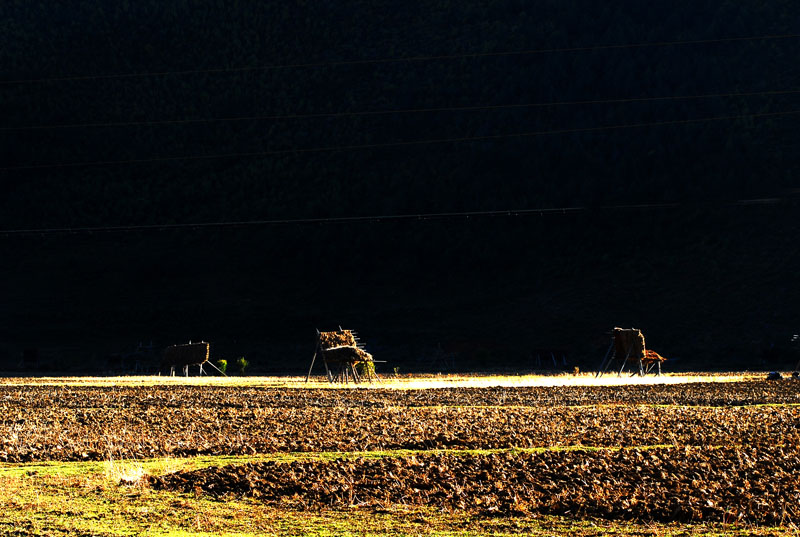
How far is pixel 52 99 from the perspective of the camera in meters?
104

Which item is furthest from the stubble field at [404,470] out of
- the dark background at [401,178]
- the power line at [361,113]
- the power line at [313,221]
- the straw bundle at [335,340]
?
the power line at [361,113]

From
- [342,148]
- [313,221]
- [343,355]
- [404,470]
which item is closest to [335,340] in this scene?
[343,355]

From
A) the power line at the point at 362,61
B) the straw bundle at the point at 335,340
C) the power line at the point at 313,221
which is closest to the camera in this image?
the straw bundle at the point at 335,340

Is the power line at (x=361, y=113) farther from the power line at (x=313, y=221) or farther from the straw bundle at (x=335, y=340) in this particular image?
the straw bundle at (x=335, y=340)

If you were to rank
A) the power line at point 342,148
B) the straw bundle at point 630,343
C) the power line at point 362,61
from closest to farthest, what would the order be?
the straw bundle at point 630,343 → the power line at point 342,148 → the power line at point 362,61

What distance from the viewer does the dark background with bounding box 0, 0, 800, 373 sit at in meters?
75.5

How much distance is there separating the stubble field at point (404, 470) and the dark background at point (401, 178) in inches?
1583

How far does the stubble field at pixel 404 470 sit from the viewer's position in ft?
39.0

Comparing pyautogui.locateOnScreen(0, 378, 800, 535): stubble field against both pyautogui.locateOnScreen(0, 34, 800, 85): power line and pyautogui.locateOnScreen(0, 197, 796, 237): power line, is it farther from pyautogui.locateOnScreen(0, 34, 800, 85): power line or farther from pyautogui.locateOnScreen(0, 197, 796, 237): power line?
pyautogui.locateOnScreen(0, 34, 800, 85): power line

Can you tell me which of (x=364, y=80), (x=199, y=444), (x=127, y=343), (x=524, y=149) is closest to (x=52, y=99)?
(x=364, y=80)

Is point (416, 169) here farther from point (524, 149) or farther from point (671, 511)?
point (671, 511)

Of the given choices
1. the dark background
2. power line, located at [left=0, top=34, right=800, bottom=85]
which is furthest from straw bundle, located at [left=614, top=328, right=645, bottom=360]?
power line, located at [left=0, top=34, right=800, bottom=85]

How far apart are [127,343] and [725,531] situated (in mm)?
67661

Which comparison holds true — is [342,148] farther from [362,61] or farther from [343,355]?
[343,355]
